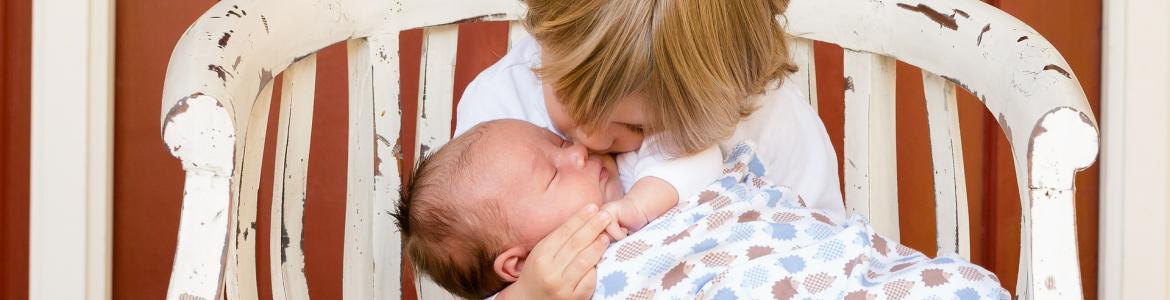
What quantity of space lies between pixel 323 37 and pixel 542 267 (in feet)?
1.18

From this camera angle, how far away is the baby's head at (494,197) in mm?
1012

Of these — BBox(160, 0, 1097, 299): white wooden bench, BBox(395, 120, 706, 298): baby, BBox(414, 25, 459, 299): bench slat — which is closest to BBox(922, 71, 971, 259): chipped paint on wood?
BBox(160, 0, 1097, 299): white wooden bench

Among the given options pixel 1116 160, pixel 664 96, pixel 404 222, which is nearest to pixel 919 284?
pixel 664 96

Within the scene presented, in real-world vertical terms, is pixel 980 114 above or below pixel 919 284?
above

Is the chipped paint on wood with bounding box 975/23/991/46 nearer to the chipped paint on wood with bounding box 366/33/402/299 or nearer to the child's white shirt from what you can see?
the child's white shirt

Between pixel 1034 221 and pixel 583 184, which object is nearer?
pixel 1034 221

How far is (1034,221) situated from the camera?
78 cm

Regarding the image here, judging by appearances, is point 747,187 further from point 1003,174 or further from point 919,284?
point 1003,174

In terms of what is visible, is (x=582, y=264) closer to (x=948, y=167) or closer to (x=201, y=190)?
(x=201, y=190)

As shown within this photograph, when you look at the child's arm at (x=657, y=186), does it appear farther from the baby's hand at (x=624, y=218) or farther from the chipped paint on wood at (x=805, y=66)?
Answer: the chipped paint on wood at (x=805, y=66)

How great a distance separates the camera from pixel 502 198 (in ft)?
3.31

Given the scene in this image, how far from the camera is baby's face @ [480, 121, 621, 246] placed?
1011mm

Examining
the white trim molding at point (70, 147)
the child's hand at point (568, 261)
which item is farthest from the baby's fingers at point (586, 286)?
the white trim molding at point (70, 147)

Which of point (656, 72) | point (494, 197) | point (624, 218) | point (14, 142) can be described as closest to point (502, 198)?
point (494, 197)
